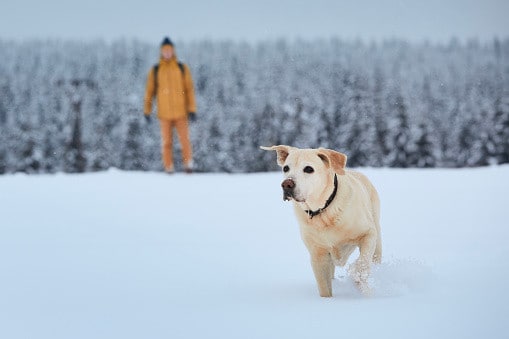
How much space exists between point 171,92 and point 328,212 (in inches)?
320

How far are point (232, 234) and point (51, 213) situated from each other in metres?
2.45

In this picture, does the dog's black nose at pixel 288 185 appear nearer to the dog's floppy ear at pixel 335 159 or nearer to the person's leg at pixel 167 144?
the dog's floppy ear at pixel 335 159

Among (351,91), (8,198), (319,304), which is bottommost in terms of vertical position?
(319,304)

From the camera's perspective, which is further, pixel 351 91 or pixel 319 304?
pixel 351 91

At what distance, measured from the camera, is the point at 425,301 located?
3.95 metres

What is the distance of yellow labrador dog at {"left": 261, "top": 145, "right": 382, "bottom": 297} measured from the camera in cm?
429

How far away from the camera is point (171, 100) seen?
468 inches

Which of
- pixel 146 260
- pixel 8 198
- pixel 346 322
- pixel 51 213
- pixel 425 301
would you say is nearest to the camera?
pixel 346 322

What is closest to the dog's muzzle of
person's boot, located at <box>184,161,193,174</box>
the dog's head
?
the dog's head

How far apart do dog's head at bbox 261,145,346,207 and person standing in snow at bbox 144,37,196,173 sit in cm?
741

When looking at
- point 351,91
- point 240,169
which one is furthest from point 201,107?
point 351,91

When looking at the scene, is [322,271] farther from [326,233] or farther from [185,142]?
[185,142]

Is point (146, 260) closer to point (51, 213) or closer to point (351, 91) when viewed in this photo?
point (51, 213)

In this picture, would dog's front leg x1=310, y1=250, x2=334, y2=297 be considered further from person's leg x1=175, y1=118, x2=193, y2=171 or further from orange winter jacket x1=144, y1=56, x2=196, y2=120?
orange winter jacket x1=144, y1=56, x2=196, y2=120
